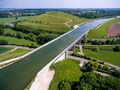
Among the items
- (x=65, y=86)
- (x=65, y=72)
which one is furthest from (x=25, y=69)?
(x=65, y=86)

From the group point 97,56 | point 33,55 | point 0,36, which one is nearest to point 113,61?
point 97,56

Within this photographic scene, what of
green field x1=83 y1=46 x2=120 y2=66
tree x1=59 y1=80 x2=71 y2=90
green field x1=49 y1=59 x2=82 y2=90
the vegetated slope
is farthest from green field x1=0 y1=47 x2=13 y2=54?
the vegetated slope

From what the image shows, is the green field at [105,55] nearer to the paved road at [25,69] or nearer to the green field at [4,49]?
the paved road at [25,69]

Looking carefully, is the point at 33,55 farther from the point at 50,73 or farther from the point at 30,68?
the point at 50,73

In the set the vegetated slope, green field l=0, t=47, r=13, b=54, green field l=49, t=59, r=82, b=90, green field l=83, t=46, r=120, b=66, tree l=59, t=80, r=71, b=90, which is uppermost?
tree l=59, t=80, r=71, b=90

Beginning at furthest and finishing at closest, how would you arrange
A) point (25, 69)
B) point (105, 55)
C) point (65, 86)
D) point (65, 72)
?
point (105, 55) < point (25, 69) < point (65, 72) < point (65, 86)

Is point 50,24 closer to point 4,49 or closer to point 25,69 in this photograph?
point 4,49

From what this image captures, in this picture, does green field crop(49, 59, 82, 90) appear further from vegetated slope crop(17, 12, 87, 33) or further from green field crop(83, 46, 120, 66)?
vegetated slope crop(17, 12, 87, 33)

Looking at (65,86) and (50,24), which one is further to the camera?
(50,24)
